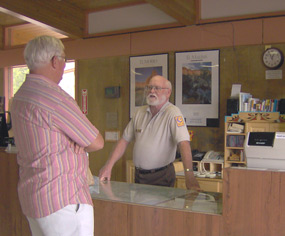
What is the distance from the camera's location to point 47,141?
1636 mm

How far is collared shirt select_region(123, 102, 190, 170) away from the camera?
10.1 ft

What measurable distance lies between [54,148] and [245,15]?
392cm

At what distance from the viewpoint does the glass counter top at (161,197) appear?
208 cm

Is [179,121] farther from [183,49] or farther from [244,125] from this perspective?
[183,49]

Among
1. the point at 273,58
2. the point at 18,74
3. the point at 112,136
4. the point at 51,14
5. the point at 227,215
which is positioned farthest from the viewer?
the point at 18,74

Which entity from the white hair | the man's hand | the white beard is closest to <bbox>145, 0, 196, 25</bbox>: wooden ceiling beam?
the white beard

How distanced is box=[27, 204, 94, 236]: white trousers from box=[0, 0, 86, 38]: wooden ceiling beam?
142 inches

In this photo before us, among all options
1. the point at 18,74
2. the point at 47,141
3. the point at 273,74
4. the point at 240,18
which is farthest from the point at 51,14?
the point at 47,141

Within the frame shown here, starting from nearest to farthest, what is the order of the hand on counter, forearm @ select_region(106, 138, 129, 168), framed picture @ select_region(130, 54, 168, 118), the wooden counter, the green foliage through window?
the wooden counter
the hand on counter
forearm @ select_region(106, 138, 129, 168)
framed picture @ select_region(130, 54, 168, 118)
the green foliage through window

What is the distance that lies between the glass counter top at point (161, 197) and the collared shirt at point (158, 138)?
46cm

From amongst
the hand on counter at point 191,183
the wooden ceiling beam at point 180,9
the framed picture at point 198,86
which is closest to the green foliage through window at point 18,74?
the framed picture at point 198,86

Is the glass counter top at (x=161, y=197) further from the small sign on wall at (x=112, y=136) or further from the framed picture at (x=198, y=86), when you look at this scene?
the small sign on wall at (x=112, y=136)

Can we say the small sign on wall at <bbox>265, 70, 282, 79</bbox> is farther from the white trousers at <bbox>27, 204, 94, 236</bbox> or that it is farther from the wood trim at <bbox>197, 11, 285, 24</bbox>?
the white trousers at <bbox>27, 204, 94, 236</bbox>

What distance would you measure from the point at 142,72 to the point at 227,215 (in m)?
3.96
